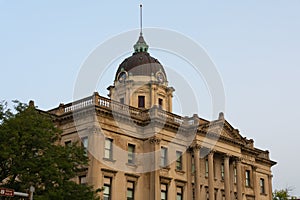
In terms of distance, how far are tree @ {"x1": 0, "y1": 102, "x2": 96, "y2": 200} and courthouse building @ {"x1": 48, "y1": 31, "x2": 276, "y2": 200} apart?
13136 millimetres

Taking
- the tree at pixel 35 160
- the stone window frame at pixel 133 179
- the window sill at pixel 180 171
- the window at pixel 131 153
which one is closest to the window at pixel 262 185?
the window sill at pixel 180 171

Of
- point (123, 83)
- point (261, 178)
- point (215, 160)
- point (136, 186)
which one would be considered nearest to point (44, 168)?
point (136, 186)

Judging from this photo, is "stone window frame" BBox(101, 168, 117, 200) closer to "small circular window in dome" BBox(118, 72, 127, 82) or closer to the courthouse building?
the courthouse building

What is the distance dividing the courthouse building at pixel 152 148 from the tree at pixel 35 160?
13.1 metres

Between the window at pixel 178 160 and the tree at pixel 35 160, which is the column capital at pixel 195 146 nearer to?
the window at pixel 178 160

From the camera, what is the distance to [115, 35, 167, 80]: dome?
223 feet

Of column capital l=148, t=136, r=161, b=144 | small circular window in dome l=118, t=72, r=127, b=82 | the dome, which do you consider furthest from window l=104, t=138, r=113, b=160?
the dome

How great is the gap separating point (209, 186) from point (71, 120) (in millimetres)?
16559

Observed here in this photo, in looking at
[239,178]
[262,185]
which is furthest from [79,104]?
[262,185]

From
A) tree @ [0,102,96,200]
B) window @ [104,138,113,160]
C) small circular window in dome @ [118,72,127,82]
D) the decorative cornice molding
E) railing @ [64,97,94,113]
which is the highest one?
small circular window in dome @ [118,72,127,82]

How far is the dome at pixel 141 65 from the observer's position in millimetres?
68000

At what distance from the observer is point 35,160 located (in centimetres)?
3256

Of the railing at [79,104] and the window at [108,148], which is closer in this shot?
the window at [108,148]

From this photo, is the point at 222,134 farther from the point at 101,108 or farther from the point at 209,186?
the point at 101,108
